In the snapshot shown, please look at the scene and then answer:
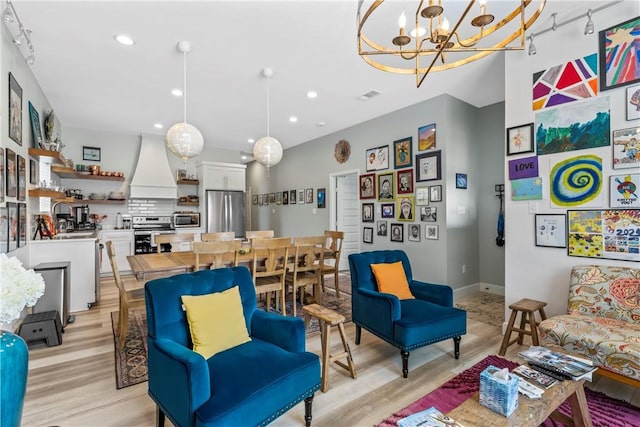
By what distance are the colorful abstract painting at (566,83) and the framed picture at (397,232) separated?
2.47m

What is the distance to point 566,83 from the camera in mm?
2787

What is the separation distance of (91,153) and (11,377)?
20.6 ft

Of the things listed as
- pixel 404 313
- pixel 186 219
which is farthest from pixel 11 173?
pixel 186 219

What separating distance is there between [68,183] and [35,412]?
17.6 feet

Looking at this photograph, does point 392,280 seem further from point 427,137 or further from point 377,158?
point 377,158

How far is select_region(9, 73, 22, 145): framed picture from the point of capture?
287 cm

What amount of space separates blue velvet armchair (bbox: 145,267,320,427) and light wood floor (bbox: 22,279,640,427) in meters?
0.36

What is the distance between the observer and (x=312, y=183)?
6898 millimetres

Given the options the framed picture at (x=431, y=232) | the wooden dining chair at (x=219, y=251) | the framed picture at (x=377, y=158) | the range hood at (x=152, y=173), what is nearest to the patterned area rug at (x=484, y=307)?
the framed picture at (x=431, y=232)

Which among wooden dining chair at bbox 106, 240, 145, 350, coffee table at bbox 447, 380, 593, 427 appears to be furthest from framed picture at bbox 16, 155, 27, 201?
coffee table at bbox 447, 380, 593, 427

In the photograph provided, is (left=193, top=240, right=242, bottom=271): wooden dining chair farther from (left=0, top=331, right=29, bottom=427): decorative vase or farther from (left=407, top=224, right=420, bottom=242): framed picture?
(left=407, top=224, right=420, bottom=242): framed picture

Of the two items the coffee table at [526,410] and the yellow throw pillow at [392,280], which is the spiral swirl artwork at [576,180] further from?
the coffee table at [526,410]

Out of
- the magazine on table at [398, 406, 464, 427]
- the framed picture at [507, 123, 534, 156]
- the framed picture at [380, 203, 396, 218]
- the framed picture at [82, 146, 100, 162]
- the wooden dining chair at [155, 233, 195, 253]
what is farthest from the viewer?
the framed picture at [82, 146, 100, 162]

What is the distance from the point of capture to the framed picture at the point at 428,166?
4.41 m
